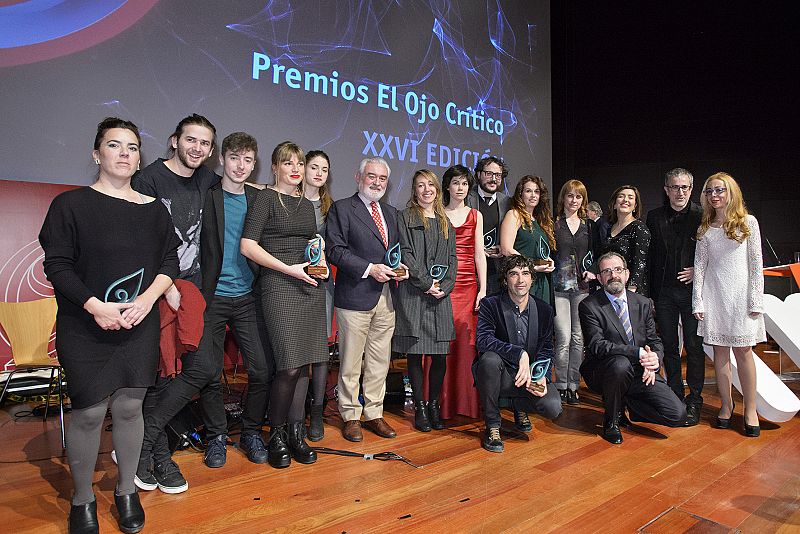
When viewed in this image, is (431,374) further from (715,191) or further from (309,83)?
(309,83)

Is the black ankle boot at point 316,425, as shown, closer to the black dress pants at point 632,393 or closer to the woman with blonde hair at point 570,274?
the black dress pants at point 632,393

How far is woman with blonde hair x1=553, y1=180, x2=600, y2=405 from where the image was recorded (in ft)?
13.6

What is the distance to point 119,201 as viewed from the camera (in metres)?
2.17

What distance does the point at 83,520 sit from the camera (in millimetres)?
2131

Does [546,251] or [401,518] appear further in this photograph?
[546,251]

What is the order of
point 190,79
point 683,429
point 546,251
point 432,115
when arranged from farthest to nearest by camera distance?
point 432,115 → point 190,79 → point 546,251 → point 683,429

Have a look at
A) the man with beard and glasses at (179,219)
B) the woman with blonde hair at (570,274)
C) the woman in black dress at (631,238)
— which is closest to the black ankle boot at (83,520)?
the man with beard and glasses at (179,219)

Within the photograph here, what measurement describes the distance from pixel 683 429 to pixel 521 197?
1791mm

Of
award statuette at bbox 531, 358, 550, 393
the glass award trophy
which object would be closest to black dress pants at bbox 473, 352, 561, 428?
award statuette at bbox 531, 358, 550, 393

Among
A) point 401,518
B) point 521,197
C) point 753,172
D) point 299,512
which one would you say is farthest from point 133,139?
point 753,172

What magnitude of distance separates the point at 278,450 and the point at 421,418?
989 mm

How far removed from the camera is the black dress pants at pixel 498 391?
3.30 m

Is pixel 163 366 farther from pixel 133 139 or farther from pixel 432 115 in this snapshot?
pixel 432 115

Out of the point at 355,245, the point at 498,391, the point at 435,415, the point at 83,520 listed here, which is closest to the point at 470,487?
the point at 498,391
